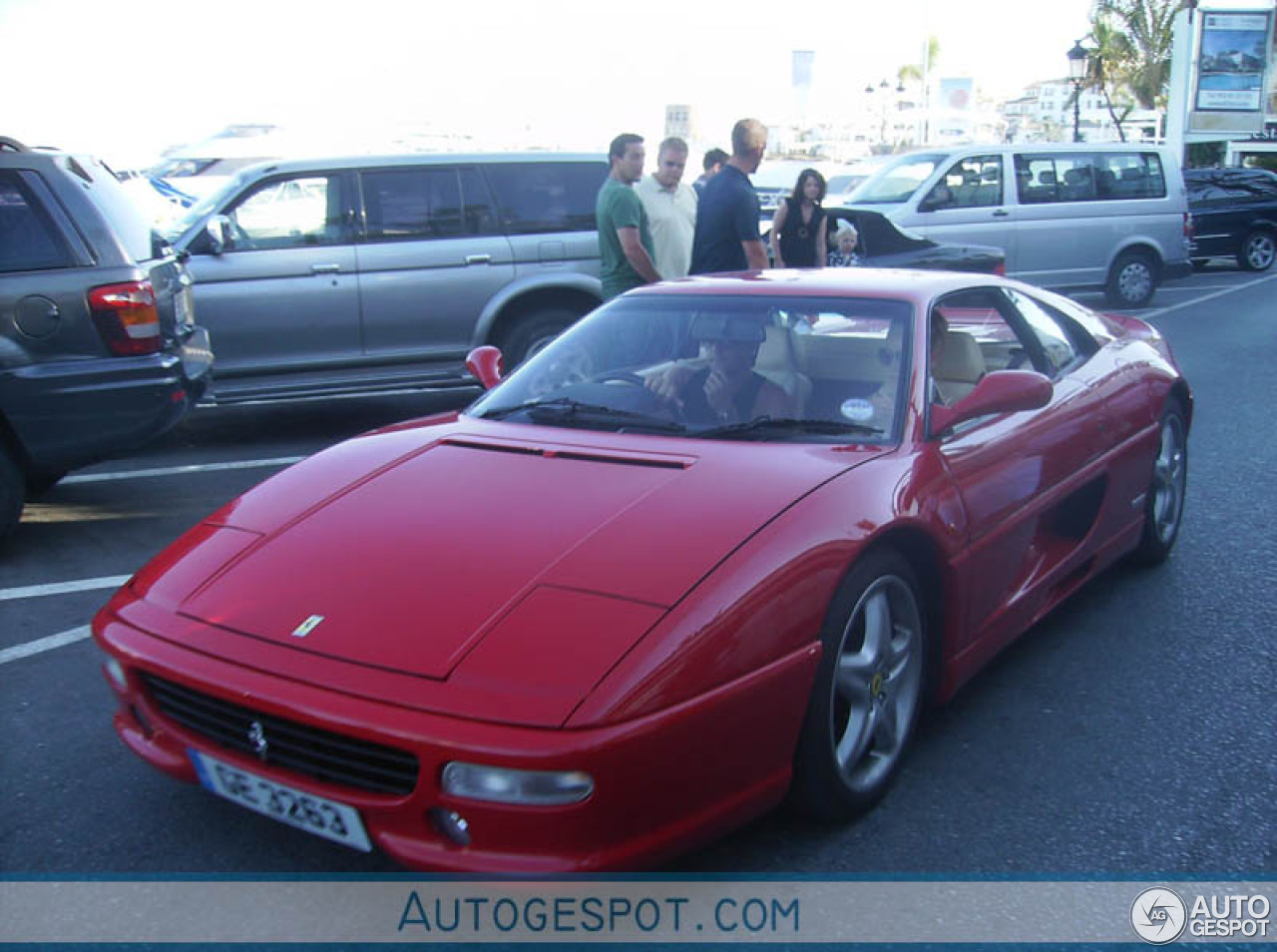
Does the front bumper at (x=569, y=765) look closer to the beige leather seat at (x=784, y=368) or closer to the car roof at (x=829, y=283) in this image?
the beige leather seat at (x=784, y=368)

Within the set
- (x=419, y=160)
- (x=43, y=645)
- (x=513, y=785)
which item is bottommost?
(x=43, y=645)

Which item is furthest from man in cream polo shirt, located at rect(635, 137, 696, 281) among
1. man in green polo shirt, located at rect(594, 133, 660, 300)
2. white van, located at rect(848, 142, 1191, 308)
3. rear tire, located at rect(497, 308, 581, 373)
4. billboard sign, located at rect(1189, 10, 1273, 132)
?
billboard sign, located at rect(1189, 10, 1273, 132)

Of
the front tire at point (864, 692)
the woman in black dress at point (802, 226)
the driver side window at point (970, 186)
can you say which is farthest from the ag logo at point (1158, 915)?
the driver side window at point (970, 186)

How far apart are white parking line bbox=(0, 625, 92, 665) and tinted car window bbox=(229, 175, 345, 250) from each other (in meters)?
3.85

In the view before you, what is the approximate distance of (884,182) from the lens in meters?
13.3

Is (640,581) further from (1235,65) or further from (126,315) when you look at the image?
(1235,65)

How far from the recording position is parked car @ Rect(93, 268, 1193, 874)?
227 centimetres

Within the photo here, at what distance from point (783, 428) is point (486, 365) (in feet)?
4.32

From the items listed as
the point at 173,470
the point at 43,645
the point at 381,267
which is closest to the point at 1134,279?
the point at 381,267

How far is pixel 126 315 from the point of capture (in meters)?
5.25

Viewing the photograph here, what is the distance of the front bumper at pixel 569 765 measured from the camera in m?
2.20

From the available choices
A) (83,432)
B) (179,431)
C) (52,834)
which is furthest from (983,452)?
(179,431)

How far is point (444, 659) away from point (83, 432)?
11.5 feet

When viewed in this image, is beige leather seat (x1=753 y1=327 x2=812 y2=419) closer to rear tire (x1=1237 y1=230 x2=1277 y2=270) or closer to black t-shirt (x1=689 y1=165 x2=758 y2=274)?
black t-shirt (x1=689 y1=165 x2=758 y2=274)
